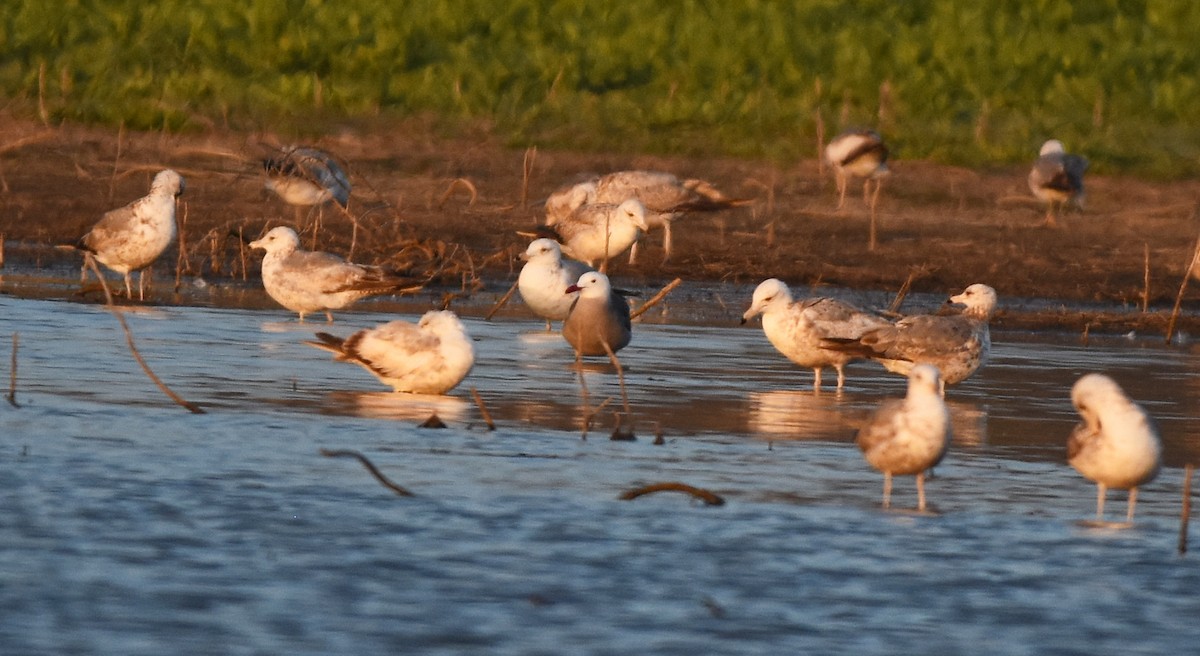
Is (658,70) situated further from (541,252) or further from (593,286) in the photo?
(593,286)

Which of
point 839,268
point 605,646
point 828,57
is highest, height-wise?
point 828,57

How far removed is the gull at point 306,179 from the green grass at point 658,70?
603 cm

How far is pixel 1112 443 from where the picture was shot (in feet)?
27.1

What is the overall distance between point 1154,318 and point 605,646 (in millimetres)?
11401

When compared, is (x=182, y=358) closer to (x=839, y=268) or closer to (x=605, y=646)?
(x=605, y=646)

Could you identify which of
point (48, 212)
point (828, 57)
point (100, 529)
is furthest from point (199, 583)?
point (828, 57)

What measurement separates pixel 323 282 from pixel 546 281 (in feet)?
4.64

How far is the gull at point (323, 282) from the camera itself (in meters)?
14.5

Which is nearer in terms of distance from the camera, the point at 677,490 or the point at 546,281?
the point at 677,490

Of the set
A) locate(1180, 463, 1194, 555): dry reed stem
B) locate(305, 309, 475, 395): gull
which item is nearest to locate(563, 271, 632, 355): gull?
locate(305, 309, 475, 395): gull

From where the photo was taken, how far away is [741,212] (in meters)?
22.5

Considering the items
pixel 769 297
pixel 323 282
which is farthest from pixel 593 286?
pixel 323 282

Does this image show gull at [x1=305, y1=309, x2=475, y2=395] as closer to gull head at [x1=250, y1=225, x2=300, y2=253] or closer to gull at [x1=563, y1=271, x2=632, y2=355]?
gull at [x1=563, y1=271, x2=632, y2=355]

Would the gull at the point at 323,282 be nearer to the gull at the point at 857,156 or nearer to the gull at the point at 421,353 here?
the gull at the point at 421,353
